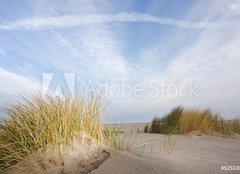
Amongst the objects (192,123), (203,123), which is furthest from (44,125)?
(203,123)

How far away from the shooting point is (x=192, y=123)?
6.90 m

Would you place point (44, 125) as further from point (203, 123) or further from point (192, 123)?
point (203, 123)

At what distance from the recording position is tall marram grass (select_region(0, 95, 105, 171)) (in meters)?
3.16

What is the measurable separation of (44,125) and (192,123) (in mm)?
4396

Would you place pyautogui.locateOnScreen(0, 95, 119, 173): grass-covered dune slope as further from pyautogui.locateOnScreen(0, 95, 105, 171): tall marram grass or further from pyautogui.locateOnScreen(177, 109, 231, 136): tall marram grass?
pyautogui.locateOnScreen(177, 109, 231, 136): tall marram grass

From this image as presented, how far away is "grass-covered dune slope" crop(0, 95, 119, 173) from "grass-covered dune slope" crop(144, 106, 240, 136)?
339cm

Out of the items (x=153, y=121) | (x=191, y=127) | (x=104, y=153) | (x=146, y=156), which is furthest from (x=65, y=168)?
(x=153, y=121)

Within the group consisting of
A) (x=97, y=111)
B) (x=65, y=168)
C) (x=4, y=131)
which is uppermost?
(x=97, y=111)

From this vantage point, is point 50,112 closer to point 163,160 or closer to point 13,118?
point 13,118

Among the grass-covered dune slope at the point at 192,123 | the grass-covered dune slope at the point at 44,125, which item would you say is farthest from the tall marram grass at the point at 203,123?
the grass-covered dune slope at the point at 44,125

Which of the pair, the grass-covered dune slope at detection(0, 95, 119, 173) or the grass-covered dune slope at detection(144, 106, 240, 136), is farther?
the grass-covered dune slope at detection(144, 106, 240, 136)

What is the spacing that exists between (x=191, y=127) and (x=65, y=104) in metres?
4.05

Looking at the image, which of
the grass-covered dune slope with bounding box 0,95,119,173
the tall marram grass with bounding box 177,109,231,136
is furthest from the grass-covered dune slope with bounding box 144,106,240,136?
the grass-covered dune slope with bounding box 0,95,119,173

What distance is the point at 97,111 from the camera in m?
3.71
